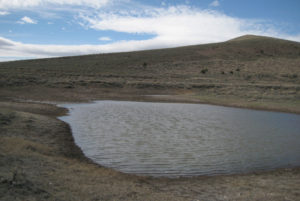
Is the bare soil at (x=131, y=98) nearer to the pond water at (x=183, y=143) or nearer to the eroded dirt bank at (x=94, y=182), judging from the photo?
the eroded dirt bank at (x=94, y=182)

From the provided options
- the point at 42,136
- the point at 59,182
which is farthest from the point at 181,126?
the point at 59,182

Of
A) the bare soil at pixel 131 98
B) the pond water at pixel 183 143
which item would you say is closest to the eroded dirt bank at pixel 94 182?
the bare soil at pixel 131 98

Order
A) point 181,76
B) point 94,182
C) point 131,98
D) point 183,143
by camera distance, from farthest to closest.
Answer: point 181,76 < point 131,98 < point 183,143 < point 94,182

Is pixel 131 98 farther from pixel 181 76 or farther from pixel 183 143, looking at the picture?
pixel 183 143

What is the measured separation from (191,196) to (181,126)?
10.1 m

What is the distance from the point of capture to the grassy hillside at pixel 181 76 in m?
32.7

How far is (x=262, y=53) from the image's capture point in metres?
69.5

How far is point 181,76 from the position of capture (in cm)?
4916

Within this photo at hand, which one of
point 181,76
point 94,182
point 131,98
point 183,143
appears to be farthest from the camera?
point 181,76

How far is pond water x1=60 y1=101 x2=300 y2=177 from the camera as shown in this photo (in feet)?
32.7

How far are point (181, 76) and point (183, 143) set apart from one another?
122ft

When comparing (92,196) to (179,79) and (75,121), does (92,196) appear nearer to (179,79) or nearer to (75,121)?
(75,121)

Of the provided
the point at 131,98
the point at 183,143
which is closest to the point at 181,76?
the point at 131,98

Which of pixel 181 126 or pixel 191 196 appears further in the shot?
pixel 181 126
